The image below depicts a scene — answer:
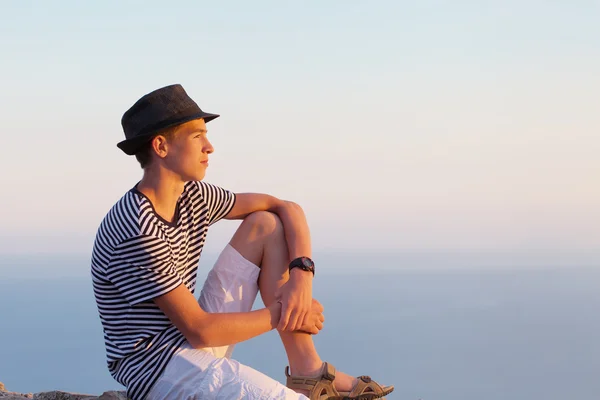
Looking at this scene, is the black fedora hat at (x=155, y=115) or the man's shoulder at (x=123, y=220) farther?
the black fedora hat at (x=155, y=115)

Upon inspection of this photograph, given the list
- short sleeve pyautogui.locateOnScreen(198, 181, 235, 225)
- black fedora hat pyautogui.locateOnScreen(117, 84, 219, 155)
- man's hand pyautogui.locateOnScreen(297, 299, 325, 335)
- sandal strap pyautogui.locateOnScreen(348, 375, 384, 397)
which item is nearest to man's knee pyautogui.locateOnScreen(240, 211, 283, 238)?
short sleeve pyautogui.locateOnScreen(198, 181, 235, 225)

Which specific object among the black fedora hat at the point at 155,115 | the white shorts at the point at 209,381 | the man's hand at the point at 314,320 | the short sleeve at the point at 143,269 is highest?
the black fedora hat at the point at 155,115

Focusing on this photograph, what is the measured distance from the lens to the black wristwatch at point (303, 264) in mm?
4438

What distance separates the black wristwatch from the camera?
4.44 meters

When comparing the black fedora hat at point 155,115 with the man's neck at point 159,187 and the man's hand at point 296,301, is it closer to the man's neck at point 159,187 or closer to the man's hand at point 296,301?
the man's neck at point 159,187

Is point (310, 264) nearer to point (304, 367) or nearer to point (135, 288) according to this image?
point (304, 367)

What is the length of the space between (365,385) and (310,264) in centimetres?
86

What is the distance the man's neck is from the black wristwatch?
82 cm

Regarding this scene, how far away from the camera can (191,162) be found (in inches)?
161

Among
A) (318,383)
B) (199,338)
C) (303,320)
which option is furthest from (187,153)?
(318,383)

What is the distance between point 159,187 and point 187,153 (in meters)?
0.24

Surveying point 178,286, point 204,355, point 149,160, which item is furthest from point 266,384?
point 149,160

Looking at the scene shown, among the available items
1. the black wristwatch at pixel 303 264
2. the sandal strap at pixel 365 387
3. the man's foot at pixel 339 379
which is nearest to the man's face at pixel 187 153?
the black wristwatch at pixel 303 264

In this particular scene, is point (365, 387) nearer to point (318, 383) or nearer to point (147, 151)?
point (318, 383)
